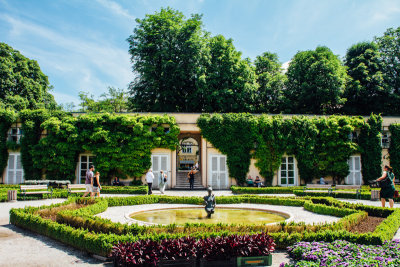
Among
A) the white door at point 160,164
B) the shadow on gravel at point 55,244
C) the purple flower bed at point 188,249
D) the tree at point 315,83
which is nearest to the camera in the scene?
the purple flower bed at point 188,249

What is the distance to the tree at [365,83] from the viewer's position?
36.8 meters

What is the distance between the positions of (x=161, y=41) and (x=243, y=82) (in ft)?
31.4

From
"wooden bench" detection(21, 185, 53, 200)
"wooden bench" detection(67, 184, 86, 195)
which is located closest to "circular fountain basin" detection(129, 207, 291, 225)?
"wooden bench" detection(67, 184, 86, 195)

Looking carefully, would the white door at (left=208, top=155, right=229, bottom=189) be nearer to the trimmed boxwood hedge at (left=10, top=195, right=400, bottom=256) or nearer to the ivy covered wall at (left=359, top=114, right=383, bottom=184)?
the ivy covered wall at (left=359, top=114, right=383, bottom=184)

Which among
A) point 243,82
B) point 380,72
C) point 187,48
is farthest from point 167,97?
point 380,72

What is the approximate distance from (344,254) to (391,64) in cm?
3872

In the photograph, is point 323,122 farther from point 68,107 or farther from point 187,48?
point 68,107

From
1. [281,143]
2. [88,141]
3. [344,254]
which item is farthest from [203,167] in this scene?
[344,254]

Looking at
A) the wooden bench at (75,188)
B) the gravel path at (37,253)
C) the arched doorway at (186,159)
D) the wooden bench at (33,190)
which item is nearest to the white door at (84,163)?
the wooden bench at (75,188)

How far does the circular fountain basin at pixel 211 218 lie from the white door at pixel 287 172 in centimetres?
1210

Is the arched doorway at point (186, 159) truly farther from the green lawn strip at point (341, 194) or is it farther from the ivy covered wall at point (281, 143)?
the green lawn strip at point (341, 194)

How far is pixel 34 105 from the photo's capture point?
117ft

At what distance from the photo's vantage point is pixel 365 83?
37.7m

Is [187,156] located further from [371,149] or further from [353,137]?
[371,149]
